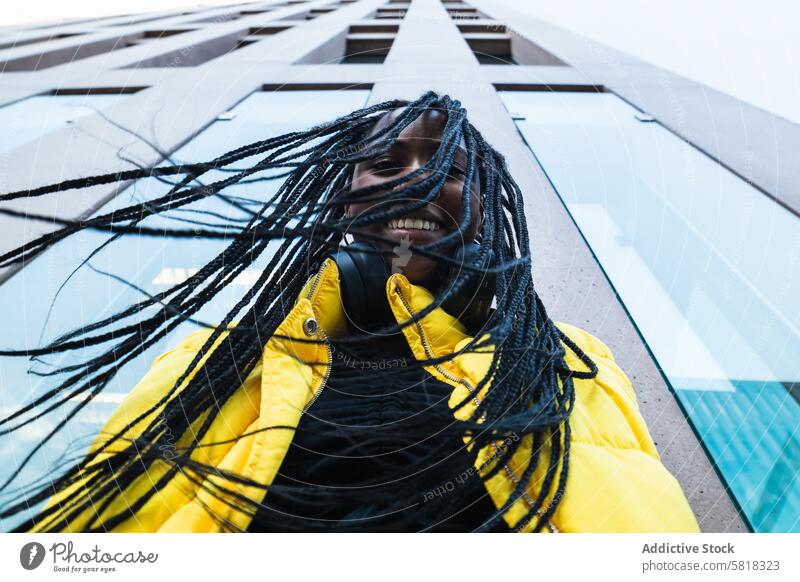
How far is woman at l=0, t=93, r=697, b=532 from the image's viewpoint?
75cm

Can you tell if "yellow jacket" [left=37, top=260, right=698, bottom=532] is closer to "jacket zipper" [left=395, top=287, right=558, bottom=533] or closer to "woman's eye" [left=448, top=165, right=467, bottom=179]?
"jacket zipper" [left=395, top=287, right=558, bottom=533]

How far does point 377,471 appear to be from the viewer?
81 cm

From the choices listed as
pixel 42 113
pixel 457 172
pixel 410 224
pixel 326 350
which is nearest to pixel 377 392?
pixel 326 350

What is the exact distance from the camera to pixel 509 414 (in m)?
0.82

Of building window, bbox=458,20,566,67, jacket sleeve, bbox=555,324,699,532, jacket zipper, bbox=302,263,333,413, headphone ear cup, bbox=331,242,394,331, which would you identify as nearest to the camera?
jacket sleeve, bbox=555,324,699,532

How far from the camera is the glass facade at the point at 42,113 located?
2.21 meters

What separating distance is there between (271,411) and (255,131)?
166 centimetres

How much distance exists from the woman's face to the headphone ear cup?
4cm

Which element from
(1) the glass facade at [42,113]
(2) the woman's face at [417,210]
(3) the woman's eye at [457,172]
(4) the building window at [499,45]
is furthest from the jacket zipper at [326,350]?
(4) the building window at [499,45]

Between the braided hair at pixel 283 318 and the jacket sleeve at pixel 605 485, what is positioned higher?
the braided hair at pixel 283 318

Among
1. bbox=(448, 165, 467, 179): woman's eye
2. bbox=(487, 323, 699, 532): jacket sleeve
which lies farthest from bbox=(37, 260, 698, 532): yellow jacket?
bbox=(448, 165, 467, 179): woman's eye

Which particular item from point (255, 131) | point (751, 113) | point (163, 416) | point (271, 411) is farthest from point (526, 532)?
point (751, 113)

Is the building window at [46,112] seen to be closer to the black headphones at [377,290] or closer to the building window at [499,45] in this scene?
the black headphones at [377,290]
